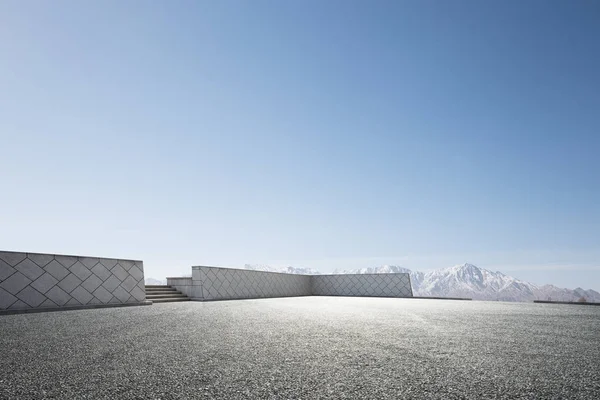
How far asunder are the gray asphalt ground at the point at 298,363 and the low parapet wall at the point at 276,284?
6.84 m

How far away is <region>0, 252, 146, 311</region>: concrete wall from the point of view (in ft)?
19.5

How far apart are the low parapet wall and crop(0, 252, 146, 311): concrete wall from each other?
85.8 inches

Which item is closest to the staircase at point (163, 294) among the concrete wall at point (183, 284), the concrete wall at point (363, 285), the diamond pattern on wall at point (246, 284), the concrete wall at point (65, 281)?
the concrete wall at point (183, 284)

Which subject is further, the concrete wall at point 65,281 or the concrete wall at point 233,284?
the concrete wall at point 233,284

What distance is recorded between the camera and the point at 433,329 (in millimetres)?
3605

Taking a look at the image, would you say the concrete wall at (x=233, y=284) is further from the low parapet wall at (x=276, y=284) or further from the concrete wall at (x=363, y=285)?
the concrete wall at (x=363, y=285)

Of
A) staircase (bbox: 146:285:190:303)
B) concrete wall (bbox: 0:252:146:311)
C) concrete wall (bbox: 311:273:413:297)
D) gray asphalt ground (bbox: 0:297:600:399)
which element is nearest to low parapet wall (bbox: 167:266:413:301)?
concrete wall (bbox: 311:273:413:297)

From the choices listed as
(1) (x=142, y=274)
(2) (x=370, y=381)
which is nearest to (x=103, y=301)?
(1) (x=142, y=274)

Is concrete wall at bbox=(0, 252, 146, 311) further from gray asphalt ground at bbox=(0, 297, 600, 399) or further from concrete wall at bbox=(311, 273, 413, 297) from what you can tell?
concrete wall at bbox=(311, 273, 413, 297)

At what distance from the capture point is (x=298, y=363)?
2057 millimetres

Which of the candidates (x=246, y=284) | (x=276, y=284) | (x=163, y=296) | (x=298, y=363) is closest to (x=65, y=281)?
(x=163, y=296)

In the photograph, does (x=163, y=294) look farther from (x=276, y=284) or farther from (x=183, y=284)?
(x=276, y=284)

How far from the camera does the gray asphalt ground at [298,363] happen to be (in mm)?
1562

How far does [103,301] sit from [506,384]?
806 centimetres
